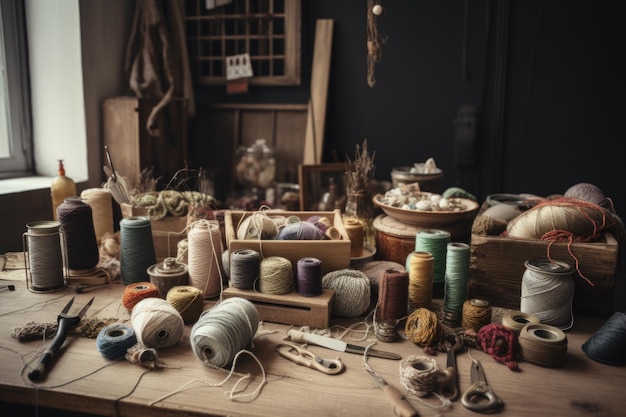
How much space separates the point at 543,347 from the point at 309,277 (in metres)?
0.72

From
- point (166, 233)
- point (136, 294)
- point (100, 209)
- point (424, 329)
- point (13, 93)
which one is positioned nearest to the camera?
point (424, 329)

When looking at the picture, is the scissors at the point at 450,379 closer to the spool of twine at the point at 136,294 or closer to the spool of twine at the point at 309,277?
the spool of twine at the point at 309,277

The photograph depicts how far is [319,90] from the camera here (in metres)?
3.75

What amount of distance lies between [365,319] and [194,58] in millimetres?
2965

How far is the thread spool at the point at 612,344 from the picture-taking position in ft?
4.65

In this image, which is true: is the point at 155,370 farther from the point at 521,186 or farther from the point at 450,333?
the point at 521,186

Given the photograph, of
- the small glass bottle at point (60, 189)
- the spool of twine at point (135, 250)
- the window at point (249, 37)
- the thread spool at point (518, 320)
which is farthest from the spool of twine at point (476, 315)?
the window at point (249, 37)

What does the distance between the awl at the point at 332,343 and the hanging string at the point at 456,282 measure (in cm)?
32

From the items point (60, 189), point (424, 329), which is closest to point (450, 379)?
point (424, 329)

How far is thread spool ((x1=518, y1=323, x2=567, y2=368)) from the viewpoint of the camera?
1.39 metres

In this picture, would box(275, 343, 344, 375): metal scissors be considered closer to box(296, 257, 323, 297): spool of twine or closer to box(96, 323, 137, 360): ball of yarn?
box(296, 257, 323, 297): spool of twine

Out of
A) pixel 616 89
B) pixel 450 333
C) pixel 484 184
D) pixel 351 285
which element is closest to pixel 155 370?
pixel 351 285

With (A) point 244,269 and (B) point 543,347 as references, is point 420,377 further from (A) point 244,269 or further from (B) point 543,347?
(A) point 244,269

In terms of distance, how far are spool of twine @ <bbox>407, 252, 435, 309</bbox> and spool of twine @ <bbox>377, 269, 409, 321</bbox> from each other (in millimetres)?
91
